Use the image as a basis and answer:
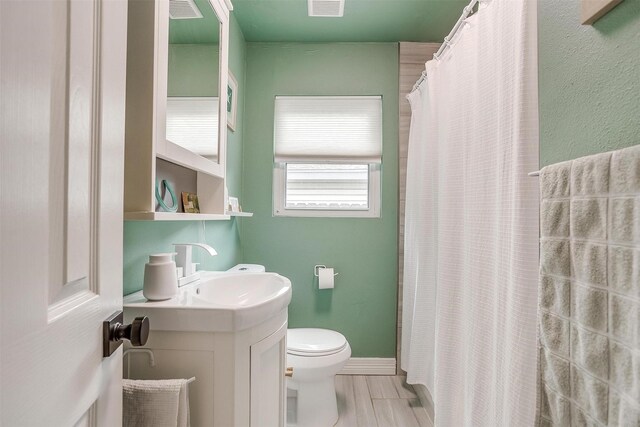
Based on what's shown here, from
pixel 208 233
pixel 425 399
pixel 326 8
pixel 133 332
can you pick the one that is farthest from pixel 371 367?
pixel 326 8

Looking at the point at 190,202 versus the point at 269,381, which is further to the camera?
the point at 190,202

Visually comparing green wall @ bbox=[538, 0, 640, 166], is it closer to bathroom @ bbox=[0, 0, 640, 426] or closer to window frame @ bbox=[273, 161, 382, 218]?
bathroom @ bbox=[0, 0, 640, 426]

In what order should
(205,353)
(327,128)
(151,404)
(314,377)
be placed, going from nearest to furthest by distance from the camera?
(151,404) → (205,353) → (314,377) → (327,128)

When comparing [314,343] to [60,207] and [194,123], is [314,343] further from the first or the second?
[60,207]

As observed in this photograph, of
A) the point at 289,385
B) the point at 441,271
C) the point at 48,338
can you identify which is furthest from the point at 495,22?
the point at 289,385

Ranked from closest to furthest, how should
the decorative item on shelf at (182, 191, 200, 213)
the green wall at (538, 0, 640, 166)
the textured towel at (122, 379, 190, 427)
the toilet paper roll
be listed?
the green wall at (538, 0, 640, 166)
the textured towel at (122, 379, 190, 427)
the decorative item on shelf at (182, 191, 200, 213)
the toilet paper roll

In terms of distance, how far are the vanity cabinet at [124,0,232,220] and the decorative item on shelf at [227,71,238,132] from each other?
471 millimetres

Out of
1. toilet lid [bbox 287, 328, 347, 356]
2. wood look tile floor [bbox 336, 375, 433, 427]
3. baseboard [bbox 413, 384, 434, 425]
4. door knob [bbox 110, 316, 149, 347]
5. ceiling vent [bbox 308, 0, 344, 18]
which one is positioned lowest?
wood look tile floor [bbox 336, 375, 433, 427]

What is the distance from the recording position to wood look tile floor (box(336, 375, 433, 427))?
173 centimetres

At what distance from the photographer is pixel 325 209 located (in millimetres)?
2260

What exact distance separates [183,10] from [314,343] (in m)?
1.70

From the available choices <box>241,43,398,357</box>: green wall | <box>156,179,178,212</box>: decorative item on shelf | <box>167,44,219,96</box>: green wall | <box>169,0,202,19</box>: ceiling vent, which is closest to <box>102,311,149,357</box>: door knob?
<box>156,179,178,212</box>: decorative item on shelf

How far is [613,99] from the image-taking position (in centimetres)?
70

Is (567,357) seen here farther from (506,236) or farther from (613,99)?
(613,99)
